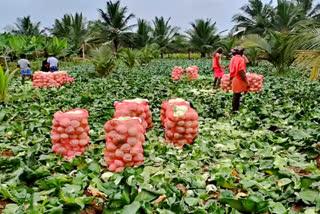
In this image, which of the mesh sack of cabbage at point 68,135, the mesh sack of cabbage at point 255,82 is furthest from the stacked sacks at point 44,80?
the mesh sack of cabbage at point 68,135

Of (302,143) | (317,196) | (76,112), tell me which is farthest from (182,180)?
(302,143)

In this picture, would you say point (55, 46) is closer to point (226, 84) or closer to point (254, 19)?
point (226, 84)

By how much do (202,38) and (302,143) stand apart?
90.1 feet

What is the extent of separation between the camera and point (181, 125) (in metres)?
3.75

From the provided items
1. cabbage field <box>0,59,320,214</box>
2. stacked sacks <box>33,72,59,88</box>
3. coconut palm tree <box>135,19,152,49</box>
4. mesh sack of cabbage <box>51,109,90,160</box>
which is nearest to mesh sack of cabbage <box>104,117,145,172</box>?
cabbage field <box>0,59,320,214</box>

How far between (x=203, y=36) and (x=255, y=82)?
23076mm

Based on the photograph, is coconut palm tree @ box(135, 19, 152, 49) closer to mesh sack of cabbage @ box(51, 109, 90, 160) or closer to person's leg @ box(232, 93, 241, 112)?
person's leg @ box(232, 93, 241, 112)

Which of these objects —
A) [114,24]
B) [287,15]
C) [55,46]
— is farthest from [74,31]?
[287,15]

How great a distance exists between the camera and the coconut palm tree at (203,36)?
98.2 ft

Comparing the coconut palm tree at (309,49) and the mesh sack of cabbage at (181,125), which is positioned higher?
the coconut palm tree at (309,49)

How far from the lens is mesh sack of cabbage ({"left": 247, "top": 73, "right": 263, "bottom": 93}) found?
7.74 meters

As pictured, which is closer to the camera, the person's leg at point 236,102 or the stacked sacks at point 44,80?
the person's leg at point 236,102

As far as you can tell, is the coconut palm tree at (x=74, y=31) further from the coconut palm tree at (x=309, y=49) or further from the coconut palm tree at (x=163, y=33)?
the coconut palm tree at (x=309, y=49)

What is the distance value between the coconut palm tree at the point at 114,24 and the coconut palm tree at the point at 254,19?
9540mm
